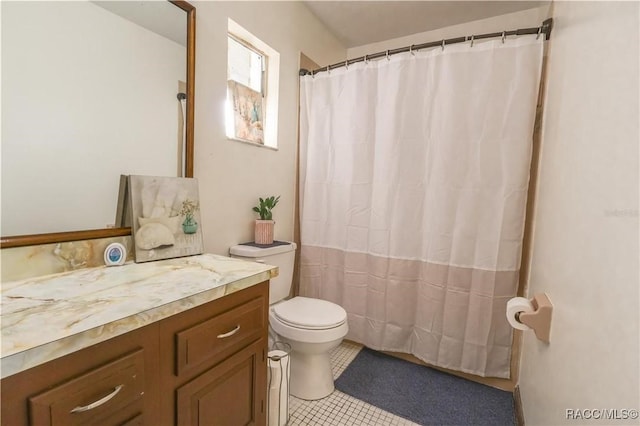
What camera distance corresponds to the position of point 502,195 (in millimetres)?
1562

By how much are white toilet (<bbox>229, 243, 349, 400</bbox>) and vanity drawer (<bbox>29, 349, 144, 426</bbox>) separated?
2.82 feet

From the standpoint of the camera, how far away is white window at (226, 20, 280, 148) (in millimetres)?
1717

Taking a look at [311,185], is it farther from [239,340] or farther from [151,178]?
[239,340]

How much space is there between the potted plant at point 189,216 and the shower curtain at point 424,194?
3.09 ft

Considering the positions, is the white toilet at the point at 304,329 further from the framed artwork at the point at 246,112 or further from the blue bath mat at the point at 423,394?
the framed artwork at the point at 246,112

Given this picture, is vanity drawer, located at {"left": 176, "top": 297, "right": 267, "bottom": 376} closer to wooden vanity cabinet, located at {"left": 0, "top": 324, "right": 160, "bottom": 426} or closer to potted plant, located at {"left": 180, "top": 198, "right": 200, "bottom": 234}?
wooden vanity cabinet, located at {"left": 0, "top": 324, "right": 160, "bottom": 426}

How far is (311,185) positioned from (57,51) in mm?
1449

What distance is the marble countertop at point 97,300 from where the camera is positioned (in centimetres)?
56

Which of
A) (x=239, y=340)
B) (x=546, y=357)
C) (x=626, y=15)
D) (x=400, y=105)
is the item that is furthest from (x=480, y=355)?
(x=626, y=15)

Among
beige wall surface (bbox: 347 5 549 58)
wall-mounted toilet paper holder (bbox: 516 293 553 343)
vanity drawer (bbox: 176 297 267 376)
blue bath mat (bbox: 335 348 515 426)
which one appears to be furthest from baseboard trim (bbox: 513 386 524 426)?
beige wall surface (bbox: 347 5 549 58)

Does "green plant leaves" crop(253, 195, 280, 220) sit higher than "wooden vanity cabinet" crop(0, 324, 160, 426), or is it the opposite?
"green plant leaves" crop(253, 195, 280, 220)

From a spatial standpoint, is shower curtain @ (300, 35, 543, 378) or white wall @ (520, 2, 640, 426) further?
shower curtain @ (300, 35, 543, 378)

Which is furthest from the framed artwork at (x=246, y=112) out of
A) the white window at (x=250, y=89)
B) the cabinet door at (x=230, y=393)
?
the cabinet door at (x=230, y=393)

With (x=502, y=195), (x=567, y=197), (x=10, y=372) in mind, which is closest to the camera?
(x=10, y=372)
